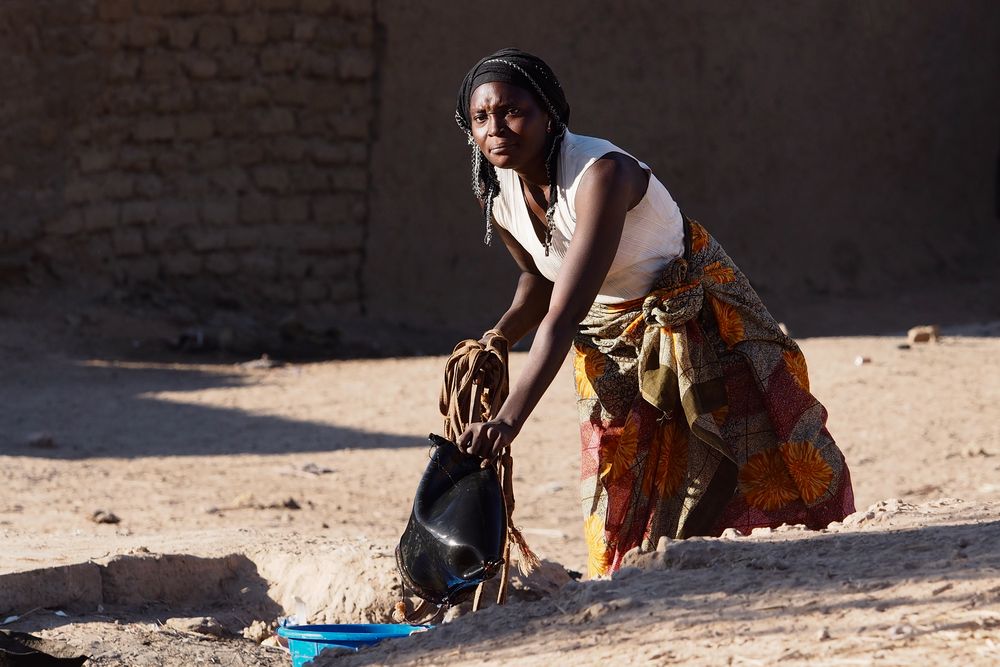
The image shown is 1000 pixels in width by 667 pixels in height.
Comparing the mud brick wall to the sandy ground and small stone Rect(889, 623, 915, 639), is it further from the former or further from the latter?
small stone Rect(889, 623, 915, 639)

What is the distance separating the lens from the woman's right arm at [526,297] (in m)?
3.00

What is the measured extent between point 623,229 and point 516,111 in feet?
1.07

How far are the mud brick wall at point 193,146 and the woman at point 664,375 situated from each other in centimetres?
634

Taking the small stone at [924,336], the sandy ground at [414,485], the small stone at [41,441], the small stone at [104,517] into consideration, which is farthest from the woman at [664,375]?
the small stone at [924,336]

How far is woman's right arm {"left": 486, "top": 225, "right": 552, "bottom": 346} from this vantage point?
3.00m

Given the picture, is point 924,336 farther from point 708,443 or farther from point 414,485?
point 708,443

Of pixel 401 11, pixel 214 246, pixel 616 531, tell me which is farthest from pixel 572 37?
pixel 616 531

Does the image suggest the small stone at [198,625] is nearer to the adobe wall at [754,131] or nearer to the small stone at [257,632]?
the small stone at [257,632]

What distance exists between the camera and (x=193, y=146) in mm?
9031

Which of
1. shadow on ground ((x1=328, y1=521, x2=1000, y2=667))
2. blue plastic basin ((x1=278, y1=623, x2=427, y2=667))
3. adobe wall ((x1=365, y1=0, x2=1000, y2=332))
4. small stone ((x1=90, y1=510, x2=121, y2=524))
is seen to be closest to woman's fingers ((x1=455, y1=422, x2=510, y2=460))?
shadow on ground ((x1=328, y1=521, x2=1000, y2=667))

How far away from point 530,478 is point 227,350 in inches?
133

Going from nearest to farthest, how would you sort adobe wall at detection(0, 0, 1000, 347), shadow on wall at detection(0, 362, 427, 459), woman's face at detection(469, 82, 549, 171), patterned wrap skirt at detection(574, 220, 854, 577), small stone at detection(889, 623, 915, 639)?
1. small stone at detection(889, 623, 915, 639)
2. woman's face at detection(469, 82, 549, 171)
3. patterned wrap skirt at detection(574, 220, 854, 577)
4. shadow on wall at detection(0, 362, 427, 459)
5. adobe wall at detection(0, 0, 1000, 347)

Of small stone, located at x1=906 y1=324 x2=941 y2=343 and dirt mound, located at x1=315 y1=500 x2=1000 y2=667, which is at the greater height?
small stone, located at x1=906 y1=324 x2=941 y2=343

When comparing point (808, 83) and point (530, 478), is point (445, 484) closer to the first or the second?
point (530, 478)
